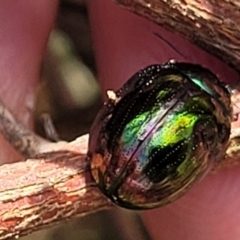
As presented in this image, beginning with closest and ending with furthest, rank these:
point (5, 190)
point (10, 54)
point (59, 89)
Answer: point (5, 190) → point (10, 54) → point (59, 89)

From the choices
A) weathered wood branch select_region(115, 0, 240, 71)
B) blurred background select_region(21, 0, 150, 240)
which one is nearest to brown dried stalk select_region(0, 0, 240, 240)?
weathered wood branch select_region(115, 0, 240, 71)

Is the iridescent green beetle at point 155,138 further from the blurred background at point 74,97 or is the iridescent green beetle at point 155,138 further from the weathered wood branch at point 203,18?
the blurred background at point 74,97

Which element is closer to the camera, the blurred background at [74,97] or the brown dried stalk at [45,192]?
the brown dried stalk at [45,192]

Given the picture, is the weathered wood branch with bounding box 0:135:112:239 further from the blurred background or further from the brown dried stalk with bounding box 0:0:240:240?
the blurred background

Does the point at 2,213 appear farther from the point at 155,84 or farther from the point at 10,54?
the point at 10,54

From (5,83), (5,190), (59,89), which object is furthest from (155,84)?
(59,89)

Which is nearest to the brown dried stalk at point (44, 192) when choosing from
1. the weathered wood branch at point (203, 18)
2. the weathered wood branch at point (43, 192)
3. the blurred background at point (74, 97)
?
the weathered wood branch at point (43, 192)
